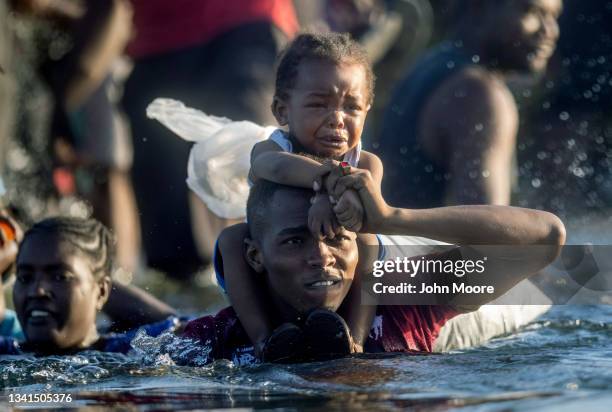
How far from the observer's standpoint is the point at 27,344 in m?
5.35

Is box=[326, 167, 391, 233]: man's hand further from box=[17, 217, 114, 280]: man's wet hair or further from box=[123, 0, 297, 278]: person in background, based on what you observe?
box=[123, 0, 297, 278]: person in background

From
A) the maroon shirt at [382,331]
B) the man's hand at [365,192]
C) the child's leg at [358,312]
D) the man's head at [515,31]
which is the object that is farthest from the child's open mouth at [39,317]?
the man's head at [515,31]

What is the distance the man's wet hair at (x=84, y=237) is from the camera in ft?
18.1

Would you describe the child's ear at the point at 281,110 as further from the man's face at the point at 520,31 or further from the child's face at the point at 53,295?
the man's face at the point at 520,31

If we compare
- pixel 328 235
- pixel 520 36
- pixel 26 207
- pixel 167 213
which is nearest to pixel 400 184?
pixel 520 36

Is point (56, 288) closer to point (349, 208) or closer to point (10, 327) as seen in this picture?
point (10, 327)

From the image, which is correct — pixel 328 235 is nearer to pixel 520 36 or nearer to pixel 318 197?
pixel 318 197

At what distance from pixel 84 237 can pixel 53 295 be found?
0.36 m

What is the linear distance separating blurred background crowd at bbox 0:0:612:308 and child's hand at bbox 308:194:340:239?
6.22 ft

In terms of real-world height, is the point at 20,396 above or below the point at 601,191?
below

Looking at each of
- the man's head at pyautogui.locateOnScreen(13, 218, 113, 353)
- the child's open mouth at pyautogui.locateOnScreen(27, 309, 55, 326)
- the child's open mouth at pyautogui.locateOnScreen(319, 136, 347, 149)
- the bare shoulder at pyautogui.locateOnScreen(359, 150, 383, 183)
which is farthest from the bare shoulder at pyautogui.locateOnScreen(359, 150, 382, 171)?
the child's open mouth at pyautogui.locateOnScreen(27, 309, 55, 326)

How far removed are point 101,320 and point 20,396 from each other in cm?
303

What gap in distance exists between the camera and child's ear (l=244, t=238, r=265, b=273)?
15.4 feet

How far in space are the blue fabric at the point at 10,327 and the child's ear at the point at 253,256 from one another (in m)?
1.50
